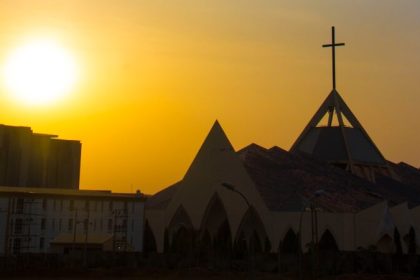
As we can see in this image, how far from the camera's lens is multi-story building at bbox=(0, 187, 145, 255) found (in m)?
69.0

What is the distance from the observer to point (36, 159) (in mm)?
137500

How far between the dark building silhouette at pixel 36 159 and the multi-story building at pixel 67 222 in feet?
192

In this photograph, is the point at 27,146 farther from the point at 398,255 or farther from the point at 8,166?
the point at 398,255

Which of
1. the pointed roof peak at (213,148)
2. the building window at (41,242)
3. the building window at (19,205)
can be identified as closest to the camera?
the building window at (19,205)

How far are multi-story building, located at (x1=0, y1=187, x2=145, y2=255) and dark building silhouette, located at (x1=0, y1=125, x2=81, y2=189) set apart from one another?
58607mm

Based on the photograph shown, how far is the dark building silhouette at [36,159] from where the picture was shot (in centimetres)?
13175

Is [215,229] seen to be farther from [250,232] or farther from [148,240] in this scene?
[148,240]

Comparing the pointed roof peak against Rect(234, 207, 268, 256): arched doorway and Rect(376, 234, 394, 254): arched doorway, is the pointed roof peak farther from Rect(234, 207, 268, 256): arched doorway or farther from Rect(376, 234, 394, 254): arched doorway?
Rect(376, 234, 394, 254): arched doorway

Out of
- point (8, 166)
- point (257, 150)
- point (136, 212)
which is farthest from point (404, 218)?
point (8, 166)

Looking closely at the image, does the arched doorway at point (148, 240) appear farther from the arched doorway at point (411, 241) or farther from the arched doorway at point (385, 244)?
the arched doorway at point (411, 241)

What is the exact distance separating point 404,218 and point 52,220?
123 feet

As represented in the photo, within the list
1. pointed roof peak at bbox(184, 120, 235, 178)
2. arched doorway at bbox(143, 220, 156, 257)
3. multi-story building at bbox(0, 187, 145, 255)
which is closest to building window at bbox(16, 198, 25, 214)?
multi-story building at bbox(0, 187, 145, 255)

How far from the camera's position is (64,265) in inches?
2056

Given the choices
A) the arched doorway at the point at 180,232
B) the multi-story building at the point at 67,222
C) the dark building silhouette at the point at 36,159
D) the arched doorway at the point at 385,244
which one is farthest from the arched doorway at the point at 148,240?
the dark building silhouette at the point at 36,159
